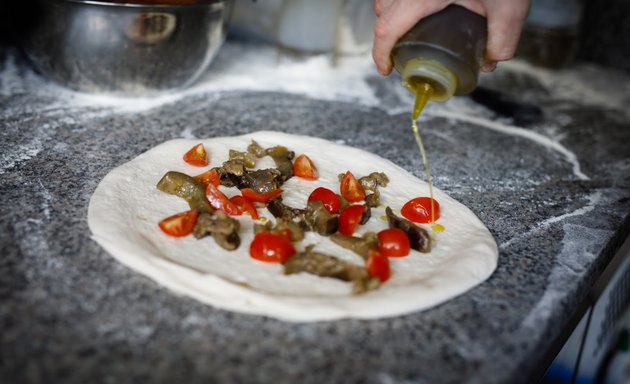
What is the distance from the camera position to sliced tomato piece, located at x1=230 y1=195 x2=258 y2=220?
1.59 meters

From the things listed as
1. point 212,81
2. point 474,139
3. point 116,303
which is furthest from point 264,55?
point 116,303

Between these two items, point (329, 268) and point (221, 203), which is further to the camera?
point (221, 203)

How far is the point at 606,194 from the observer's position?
203cm

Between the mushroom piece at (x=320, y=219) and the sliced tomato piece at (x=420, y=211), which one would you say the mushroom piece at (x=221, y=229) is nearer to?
the mushroom piece at (x=320, y=219)

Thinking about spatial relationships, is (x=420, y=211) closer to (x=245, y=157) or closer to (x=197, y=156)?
(x=245, y=157)

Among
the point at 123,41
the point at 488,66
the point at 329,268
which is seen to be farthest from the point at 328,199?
the point at 123,41

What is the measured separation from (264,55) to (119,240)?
1.87m

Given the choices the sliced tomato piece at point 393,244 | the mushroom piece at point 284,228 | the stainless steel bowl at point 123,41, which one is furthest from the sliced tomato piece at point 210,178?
the stainless steel bowl at point 123,41

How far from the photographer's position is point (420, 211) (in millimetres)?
1678

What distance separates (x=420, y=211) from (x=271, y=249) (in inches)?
19.5

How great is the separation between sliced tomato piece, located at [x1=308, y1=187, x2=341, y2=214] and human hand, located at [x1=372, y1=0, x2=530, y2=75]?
382 millimetres

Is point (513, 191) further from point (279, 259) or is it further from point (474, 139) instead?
point (279, 259)

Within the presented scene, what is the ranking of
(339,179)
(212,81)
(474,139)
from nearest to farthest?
1. (339,179)
2. (474,139)
3. (212,81)

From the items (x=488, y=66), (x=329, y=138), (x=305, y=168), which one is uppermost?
(x=488, y=66)
